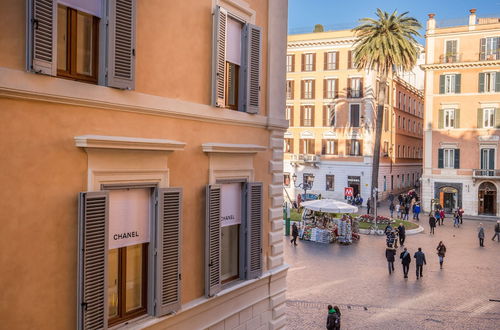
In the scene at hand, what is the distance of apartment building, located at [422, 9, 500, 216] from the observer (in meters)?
42.8

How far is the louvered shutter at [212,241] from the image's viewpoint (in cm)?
793

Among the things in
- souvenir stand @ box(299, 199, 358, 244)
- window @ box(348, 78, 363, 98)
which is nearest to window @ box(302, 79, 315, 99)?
window @ box(348, 78, 363, 98)

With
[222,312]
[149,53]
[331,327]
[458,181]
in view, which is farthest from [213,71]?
[458,181]

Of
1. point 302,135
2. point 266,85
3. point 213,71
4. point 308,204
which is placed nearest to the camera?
point 213,71

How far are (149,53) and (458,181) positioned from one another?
42130 millimetres

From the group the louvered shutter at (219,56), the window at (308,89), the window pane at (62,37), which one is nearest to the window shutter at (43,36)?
the window pane at (62,37)

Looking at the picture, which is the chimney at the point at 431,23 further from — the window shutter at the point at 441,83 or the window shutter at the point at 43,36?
the window shutter at the point at 43,36

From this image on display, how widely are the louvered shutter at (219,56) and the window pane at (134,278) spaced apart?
112 inches

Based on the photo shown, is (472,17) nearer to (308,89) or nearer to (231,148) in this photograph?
(308,89)

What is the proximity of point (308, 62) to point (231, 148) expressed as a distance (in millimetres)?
49542

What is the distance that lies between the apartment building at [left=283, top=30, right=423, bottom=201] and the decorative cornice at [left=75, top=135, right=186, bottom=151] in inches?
1771

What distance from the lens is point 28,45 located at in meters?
5.25

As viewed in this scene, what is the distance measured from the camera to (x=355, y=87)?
176ft

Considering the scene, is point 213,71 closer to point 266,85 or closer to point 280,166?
point 266,85
